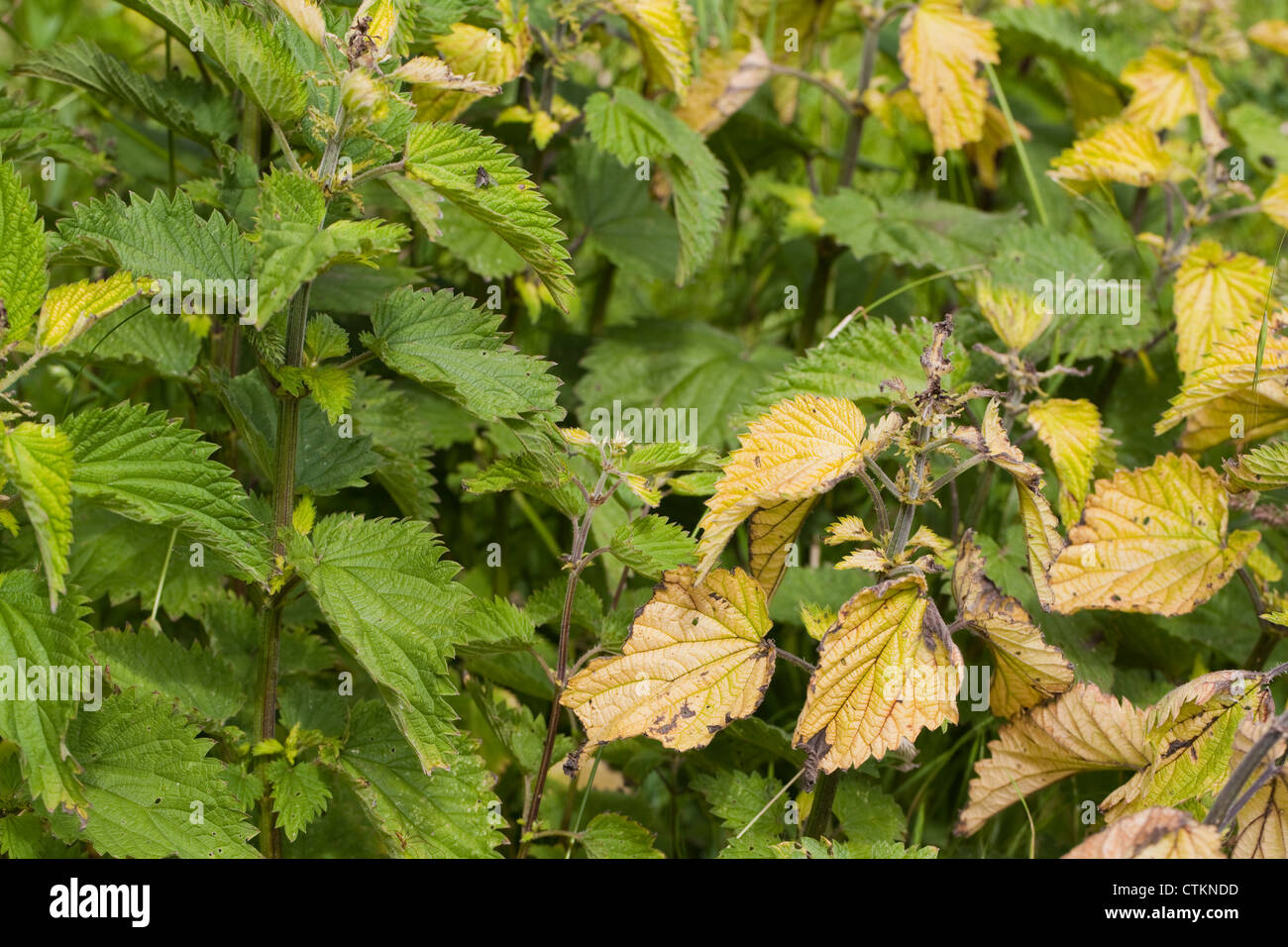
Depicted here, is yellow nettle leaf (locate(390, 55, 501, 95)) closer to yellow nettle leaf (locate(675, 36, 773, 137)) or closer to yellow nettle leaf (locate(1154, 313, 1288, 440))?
yellow nettle leaf (locate(675, 36, 773, 137))

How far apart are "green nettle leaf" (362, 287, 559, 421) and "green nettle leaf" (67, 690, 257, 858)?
613 mm

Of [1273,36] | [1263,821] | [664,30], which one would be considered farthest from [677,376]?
[1273,36]

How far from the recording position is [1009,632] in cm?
167

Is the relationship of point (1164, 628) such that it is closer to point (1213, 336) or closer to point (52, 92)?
point (1213, 336)

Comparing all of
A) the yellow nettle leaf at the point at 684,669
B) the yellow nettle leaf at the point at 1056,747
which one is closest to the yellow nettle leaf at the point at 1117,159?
the yellow nettle leaf at the point at 1056,747

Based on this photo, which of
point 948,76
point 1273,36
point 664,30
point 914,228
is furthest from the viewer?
point 1273,36

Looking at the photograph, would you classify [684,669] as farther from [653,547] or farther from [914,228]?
[914,228]

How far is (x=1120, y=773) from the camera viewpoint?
2.16 m

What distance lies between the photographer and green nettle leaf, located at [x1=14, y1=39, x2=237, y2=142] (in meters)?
2.01

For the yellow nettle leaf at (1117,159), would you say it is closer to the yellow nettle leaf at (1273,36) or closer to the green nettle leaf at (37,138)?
the yellow nettle leaf at (1273,36)

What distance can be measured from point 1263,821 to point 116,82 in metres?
2.15
